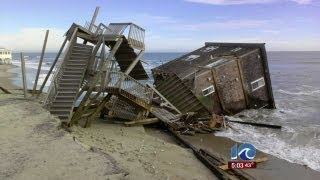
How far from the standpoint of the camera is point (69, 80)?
67.1 ft

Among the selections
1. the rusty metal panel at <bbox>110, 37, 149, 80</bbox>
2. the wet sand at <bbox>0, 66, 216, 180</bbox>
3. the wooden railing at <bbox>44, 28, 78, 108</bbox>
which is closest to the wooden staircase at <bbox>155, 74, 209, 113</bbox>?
the rusty metal panel at <bbox>110, 37, 149, 80</bbox>

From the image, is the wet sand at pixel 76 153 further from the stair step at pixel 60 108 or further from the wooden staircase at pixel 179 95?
the wooden staircase at pixel 179 95

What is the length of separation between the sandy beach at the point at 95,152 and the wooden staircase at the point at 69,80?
0.82 meters

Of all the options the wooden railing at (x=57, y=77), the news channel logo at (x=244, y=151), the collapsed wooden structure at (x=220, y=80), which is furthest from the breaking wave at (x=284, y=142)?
the news channel logo at (x=244, y=151)

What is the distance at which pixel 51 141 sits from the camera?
1391cm

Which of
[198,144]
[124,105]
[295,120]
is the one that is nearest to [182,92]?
[124,105]

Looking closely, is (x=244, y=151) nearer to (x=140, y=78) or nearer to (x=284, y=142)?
(x=284, y=142)

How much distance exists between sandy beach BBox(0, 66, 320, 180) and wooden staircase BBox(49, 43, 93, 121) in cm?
82

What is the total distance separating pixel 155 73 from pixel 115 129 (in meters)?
10.7

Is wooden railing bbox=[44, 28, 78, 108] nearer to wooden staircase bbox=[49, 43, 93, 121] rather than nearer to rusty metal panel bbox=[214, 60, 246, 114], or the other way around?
wooden staircase bbox=[49, 43, 93, 121]

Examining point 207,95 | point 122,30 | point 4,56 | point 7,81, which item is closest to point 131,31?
point 122,30

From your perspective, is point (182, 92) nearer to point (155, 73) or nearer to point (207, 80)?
point (207, 80)

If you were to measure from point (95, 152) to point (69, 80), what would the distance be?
26.4ft

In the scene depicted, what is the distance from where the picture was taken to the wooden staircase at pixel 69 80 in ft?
62.0
